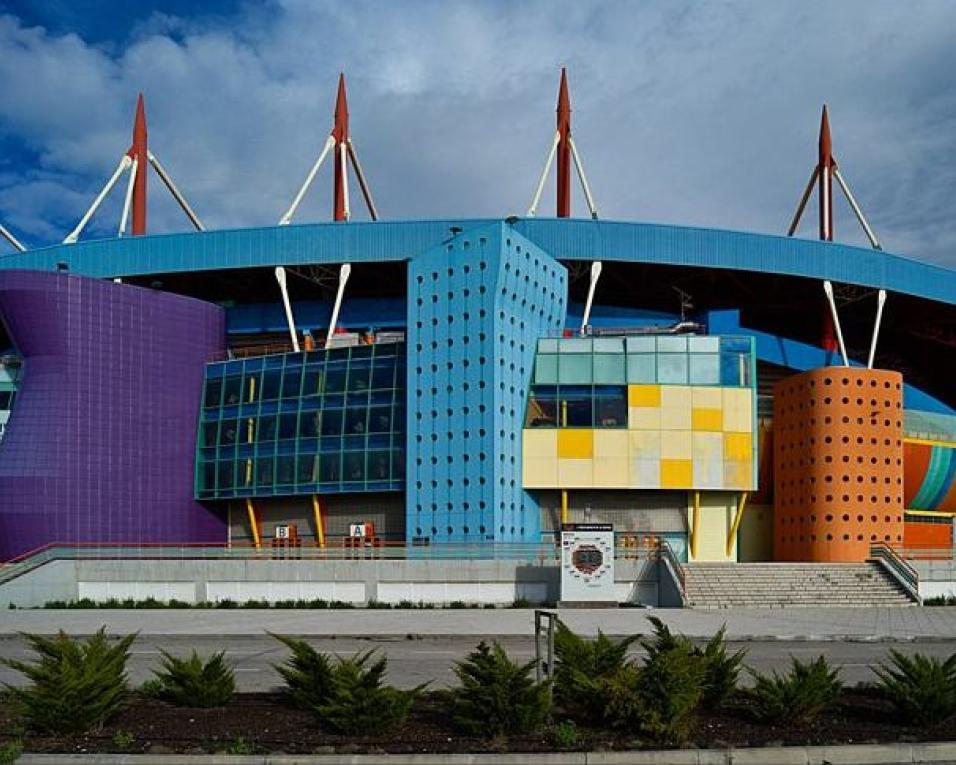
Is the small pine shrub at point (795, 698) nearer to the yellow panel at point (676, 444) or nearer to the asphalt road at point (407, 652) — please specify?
the asphalt road at point (407, 652)

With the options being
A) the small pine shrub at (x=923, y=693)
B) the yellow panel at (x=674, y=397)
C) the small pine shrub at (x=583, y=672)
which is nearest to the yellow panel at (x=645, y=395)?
the yellow panel at (x=674, y=397)

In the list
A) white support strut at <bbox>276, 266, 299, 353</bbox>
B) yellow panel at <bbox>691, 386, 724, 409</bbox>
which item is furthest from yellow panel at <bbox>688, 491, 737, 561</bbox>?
white support strut at <bbox>276, 266, 299, 353</bbox>

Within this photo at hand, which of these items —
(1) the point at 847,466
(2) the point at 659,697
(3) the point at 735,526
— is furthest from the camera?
(3) the point at 735,526

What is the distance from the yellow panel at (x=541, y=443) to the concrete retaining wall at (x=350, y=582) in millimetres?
7969

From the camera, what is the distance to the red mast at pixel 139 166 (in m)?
62.4

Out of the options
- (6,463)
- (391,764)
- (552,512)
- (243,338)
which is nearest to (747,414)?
(552,512)

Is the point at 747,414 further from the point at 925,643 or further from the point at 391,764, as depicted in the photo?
the point at 391,764

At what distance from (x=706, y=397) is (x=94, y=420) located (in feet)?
86.5

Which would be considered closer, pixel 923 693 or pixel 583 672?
pixel 923 693

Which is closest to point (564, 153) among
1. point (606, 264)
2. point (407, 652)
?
point (606, 264)

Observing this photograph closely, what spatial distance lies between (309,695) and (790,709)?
566 centimetres

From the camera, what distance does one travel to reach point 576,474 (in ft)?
157

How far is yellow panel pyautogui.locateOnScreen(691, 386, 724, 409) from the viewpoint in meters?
48.5

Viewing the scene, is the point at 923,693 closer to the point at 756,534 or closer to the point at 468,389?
the point at 468,389
